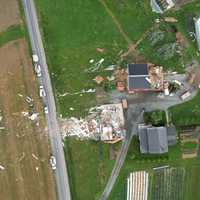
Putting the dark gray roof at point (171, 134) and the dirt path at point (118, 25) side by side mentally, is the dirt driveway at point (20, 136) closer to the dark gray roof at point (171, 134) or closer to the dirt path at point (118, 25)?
the dirt path at point (118, 25)

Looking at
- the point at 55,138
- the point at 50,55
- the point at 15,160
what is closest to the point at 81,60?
the point at 50,55

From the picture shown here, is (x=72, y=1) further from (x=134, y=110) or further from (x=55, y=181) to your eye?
(x=55, y=181)

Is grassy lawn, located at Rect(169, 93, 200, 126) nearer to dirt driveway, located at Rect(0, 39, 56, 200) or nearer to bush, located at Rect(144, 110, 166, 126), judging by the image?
bush, located at Rect(144, 110, 166, 126)

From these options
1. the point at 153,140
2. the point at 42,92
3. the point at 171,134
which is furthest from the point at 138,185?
the point at 42,92

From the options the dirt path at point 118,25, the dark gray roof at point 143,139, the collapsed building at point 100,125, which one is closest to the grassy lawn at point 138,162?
the dark gray roof at point 143,139

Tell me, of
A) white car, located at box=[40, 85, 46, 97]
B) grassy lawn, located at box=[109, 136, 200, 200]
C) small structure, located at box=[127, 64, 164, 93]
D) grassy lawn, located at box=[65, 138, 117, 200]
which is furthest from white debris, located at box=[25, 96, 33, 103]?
grassy lawn, located at box=[109, 136, 200, 200]

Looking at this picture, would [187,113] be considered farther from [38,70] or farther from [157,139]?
[38,70]
